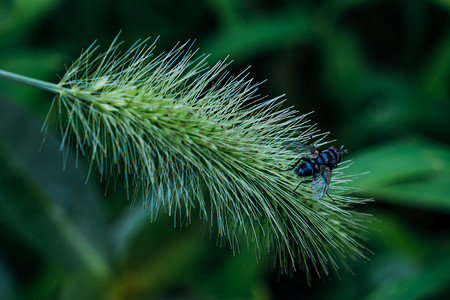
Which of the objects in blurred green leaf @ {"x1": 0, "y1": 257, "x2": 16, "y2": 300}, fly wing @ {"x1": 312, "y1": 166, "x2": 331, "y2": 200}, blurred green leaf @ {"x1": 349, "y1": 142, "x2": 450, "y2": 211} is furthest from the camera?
blurred green leaf @ {"x1": 0, "y1": 257, "x2": 16, "y2": 300}

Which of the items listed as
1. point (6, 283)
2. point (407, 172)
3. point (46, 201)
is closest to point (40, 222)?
point (46, 201)

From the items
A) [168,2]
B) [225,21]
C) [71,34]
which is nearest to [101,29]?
[71,34]

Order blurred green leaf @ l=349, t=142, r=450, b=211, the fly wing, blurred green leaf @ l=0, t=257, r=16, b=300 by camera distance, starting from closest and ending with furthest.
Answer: the fly wing < blurred green leaf @ l=349, t=142, r=450, b=211 < blurred green leaf @ l=0, t=257, r=16, b=300

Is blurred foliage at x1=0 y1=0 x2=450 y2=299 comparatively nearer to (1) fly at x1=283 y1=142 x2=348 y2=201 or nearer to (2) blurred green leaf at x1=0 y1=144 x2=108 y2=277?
(2) blurred green leaf at x1=0 y1=144 x2=108 y2=277

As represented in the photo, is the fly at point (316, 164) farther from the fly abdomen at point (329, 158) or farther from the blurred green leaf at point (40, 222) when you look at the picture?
the blurred green leaf at point (40, 222)

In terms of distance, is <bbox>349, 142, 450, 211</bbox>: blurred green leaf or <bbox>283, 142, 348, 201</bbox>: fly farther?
<bbox>349, 142, 450, 211</bbox>: blurred green leaf

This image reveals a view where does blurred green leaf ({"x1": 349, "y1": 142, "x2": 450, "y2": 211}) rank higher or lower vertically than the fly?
higher

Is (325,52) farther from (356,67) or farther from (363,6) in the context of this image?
(363,6)

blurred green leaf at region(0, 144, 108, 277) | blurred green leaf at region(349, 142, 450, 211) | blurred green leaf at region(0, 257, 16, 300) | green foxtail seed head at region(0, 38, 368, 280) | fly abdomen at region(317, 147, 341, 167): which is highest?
blurred green leaf at region(349, 142, 450, 211)

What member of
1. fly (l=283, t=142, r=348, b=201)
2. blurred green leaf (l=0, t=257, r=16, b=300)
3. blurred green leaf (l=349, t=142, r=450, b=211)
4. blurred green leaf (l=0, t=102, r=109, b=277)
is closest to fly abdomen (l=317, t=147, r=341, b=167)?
fly (l=283, t=142, r=348, b=201)
